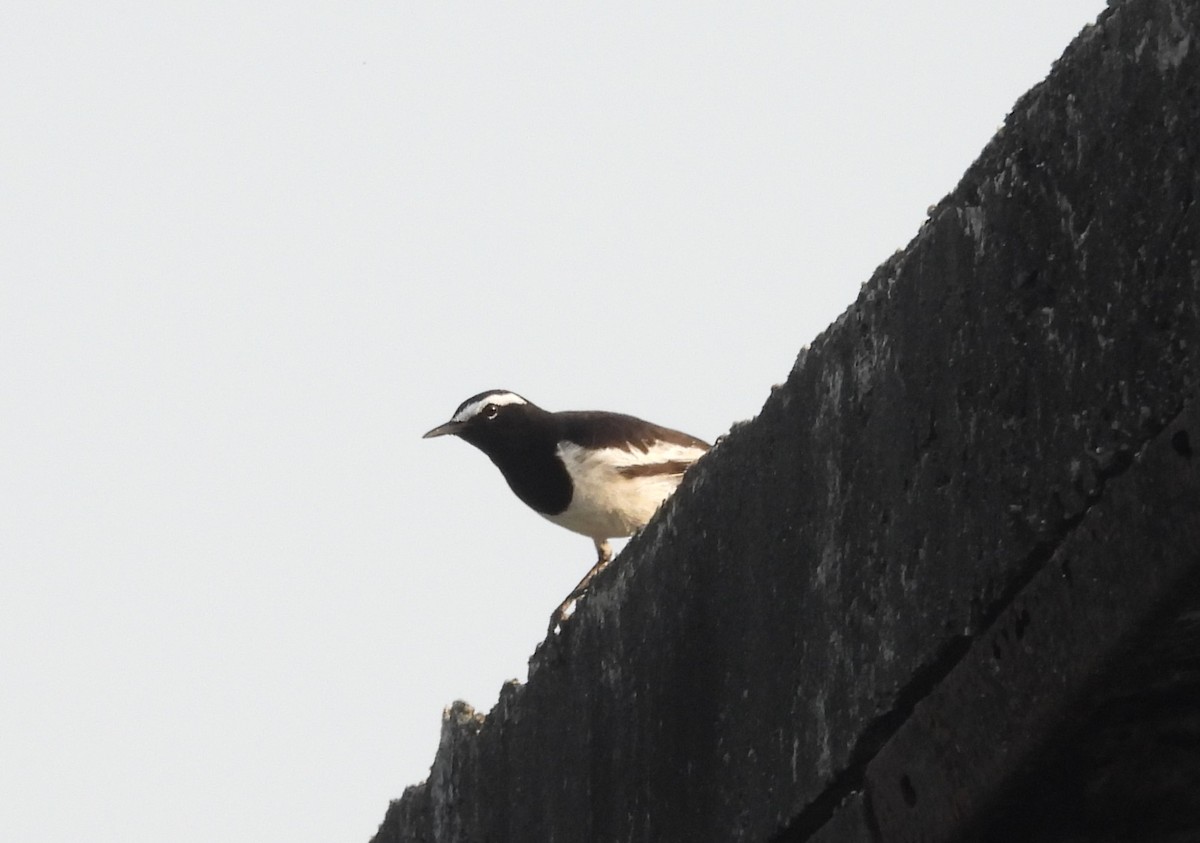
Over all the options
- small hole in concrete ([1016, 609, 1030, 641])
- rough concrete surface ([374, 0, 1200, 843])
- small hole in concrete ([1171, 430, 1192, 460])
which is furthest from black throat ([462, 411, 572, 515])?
small hole in concrete ([1171, 430, 1192, 460])

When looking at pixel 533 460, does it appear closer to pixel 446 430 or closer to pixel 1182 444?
pixel 446 430

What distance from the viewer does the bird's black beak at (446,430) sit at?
11.6 meters

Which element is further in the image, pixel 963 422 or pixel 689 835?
pixel 689 835

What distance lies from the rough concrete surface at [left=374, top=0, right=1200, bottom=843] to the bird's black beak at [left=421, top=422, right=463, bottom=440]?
6.90 metres

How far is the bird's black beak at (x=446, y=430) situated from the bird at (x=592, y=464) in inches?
11.5

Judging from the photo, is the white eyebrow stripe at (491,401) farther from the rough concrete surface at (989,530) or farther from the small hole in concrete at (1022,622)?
the small hole in concrete at (1022,622)

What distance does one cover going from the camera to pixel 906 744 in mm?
3641

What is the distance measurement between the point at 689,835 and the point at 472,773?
1.79 m

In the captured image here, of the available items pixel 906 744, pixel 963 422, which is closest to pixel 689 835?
pixel 906 744

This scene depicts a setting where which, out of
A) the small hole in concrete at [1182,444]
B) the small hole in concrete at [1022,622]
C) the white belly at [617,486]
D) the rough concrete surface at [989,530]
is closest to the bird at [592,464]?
the white belly at [617,486]

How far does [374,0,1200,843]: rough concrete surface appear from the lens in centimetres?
311

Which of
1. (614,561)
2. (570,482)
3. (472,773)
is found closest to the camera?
(614,561)

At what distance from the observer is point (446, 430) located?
38.5 feet

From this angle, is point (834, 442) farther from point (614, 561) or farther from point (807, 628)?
point (614, 561)
